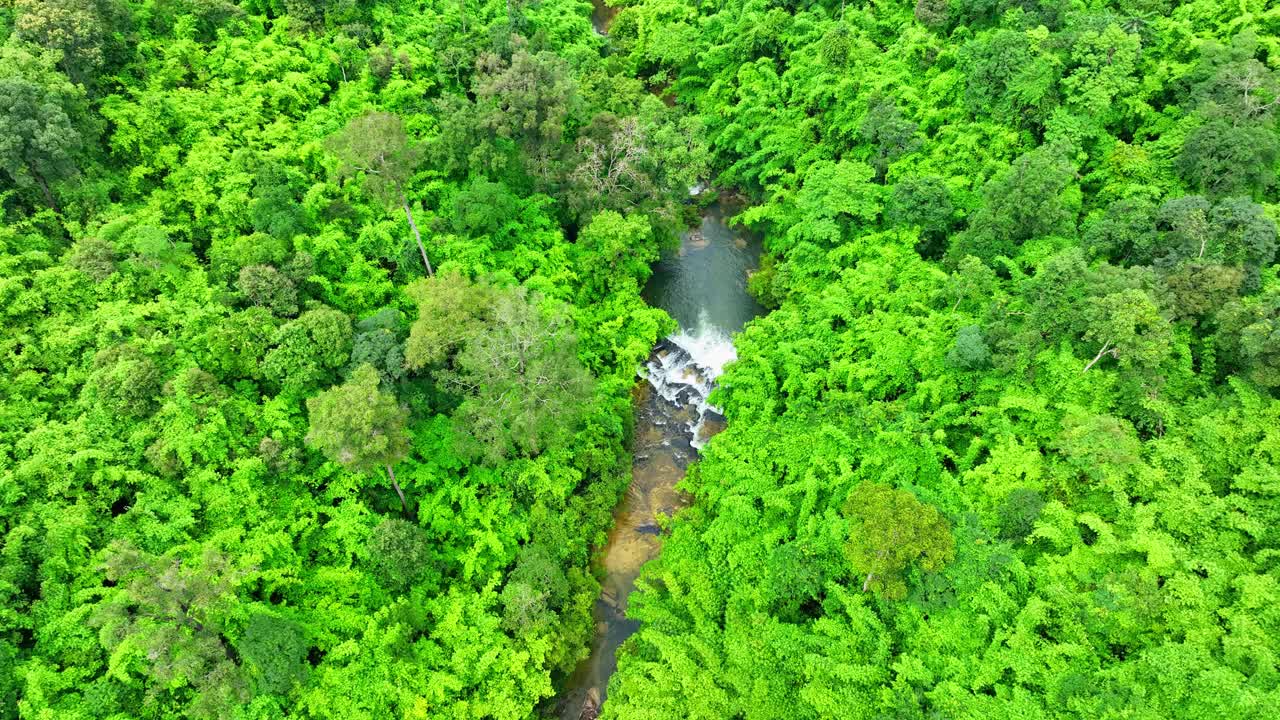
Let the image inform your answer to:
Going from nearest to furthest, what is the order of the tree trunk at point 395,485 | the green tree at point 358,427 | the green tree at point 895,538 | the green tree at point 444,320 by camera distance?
the green tree at point 895,538 < the green tree at point 358,427 < the tree trunk at point 395,485 < the green tree at point 444,320

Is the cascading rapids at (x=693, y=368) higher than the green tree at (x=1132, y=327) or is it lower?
lower

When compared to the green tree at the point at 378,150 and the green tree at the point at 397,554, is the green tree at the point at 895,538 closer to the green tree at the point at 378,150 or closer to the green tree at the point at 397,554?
the green tree at the point at 397,554

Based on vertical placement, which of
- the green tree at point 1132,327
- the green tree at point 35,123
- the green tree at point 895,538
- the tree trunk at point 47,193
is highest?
the green tree at point 35,123

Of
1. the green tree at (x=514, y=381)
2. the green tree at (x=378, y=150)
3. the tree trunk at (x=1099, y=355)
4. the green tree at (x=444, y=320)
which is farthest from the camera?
the green tree at (x=378, y=150)

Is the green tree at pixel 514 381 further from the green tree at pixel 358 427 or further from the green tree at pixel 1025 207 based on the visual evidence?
the green tree at pixel 1025 207

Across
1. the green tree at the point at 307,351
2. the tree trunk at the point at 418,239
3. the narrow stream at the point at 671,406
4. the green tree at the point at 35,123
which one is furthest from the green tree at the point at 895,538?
the green tree at the point at 35,123

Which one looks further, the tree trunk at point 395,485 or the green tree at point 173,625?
the tree trunk at point 395,485
